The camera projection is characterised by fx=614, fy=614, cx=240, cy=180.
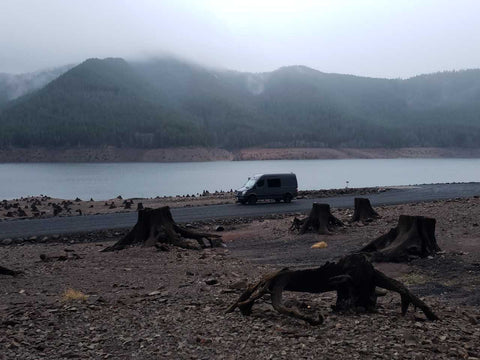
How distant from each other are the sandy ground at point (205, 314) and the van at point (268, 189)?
21.0 m

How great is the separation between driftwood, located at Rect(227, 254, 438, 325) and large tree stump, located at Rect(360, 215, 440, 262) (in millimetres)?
4977

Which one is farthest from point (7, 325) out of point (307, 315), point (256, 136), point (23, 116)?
point (23, 116)

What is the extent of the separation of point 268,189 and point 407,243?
78.7 ft

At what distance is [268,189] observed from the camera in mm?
38000

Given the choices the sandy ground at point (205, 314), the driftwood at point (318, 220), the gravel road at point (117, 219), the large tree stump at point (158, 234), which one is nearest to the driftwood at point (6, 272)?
the sandy ground at point (205, 314)

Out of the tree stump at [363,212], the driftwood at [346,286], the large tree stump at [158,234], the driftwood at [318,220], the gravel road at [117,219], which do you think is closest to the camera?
the driftwood at [346,286]

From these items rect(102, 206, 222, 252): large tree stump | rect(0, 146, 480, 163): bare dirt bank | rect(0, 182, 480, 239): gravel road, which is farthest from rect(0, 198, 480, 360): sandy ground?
rect(0, 146, 480, 163): bare dirt bank

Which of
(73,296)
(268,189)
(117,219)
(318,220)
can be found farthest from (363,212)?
(268,189)

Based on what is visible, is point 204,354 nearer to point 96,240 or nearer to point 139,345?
point 139,345

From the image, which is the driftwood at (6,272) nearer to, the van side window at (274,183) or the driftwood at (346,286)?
the driftwood at (346,286)

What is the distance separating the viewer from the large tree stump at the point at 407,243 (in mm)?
13773

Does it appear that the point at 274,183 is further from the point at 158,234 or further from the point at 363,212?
the point at 158,234

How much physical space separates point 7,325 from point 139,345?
2.12 metres

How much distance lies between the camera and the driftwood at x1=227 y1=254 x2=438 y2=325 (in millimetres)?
8430
